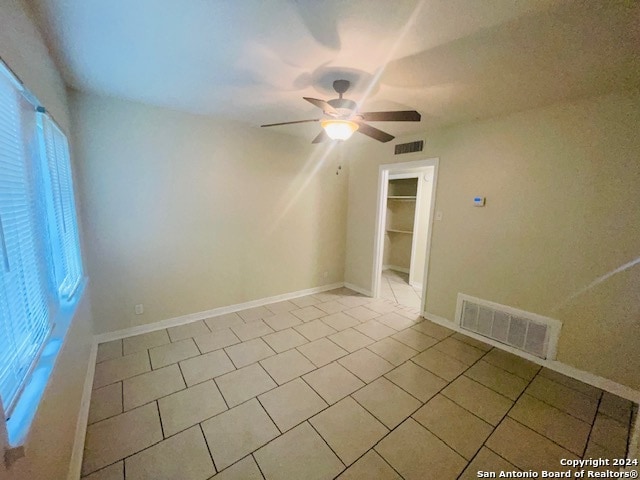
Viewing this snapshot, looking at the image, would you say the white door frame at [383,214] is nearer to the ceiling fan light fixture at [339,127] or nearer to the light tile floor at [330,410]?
the light tile floor at [330,410]

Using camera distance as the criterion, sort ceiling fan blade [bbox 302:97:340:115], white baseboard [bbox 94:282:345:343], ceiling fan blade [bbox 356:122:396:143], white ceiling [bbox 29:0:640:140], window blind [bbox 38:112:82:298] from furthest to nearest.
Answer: white baseboard [bbox 94:282:345:343]
ceiling fan blade [bbox 356:122:396:143]
ceiling fan blade [bbox 302:97:340:115]
window blind [bbox 38:112:82:298]
white ceiling [bbox 29:0:640:140]

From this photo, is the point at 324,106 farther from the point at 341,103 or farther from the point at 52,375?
the point at 52,375

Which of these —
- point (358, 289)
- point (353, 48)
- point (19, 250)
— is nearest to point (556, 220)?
point (353, 48)

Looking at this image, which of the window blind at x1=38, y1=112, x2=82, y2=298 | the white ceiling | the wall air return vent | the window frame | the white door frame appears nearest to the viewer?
the window frame

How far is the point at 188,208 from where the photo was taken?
9.11ft

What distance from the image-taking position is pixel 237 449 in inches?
57.4

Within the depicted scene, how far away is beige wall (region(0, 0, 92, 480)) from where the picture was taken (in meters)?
0.85

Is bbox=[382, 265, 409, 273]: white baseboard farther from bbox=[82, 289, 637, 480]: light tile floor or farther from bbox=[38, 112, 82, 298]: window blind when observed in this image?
bbox=[38, 112, 82, 298]: window blind

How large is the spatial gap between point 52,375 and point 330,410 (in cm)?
155

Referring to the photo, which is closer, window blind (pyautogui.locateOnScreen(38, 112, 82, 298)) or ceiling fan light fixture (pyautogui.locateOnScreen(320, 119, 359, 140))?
window blind (pyautogui.locateOnScreen(38, 112, 82, 298))

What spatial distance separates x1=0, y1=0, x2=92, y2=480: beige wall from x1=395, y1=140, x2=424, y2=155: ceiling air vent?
332cm

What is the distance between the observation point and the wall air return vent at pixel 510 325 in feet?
7.48

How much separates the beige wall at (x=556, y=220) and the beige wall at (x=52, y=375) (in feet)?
10.9

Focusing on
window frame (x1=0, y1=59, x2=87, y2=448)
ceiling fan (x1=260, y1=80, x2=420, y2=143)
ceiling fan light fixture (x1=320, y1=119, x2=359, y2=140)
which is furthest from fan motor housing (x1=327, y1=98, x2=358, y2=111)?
window frame (x1=0, y1=59, x2=87, y2=448)
